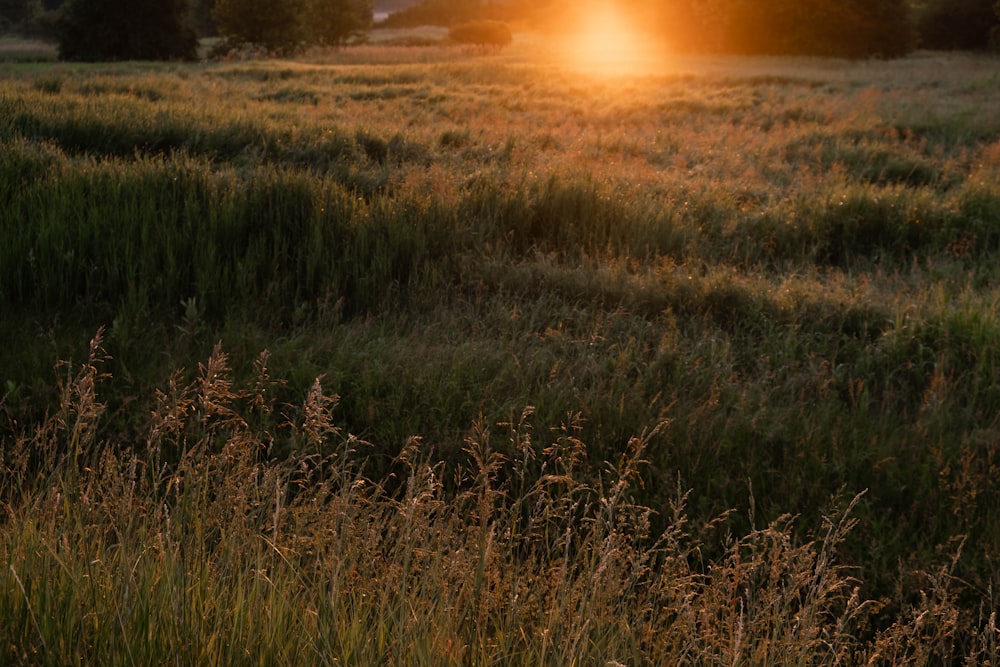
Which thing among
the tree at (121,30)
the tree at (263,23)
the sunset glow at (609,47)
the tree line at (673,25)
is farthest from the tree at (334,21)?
the sunset glow at (609,47)

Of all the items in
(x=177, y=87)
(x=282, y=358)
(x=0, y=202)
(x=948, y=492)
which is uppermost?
(x=177, y=87)

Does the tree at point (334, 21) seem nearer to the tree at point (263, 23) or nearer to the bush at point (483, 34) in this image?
the bush at point (483, 34)

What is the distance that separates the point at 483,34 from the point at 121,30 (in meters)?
27.1

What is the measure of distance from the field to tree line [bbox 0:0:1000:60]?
3000 cm

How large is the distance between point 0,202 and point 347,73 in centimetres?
2213

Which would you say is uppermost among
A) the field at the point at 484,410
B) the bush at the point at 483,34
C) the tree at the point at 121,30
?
the bush at the point at 483,34

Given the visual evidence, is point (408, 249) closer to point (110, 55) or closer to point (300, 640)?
point (300, 640)

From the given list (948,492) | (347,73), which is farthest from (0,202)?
(347,73)

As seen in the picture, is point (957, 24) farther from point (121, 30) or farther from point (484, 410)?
point (484, 410)

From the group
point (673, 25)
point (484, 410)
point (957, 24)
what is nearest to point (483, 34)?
point (673, 25)

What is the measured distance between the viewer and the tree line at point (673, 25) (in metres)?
36.9

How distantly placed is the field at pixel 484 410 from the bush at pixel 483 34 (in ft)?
162

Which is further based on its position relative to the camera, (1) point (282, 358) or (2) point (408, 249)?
(2) point (408, 249)

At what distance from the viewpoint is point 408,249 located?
6.62 metres
